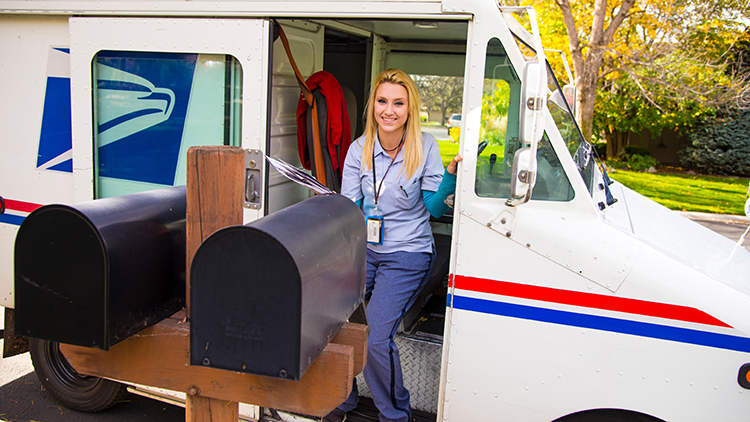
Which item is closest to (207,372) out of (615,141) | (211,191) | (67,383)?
(211,191)

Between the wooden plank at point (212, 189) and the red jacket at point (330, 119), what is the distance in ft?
5.35

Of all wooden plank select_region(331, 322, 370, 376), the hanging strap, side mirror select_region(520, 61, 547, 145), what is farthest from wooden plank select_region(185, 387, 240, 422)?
the hanging strap

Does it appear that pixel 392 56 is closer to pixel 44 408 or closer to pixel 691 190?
pixel 44 408

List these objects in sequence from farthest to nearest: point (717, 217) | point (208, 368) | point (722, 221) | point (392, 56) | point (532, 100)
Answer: point (717, 217), point (722, 221), point (392, 56), point (532, 100), point (208, 368)

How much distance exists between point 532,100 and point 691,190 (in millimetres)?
14263

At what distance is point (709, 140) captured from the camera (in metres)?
18.0

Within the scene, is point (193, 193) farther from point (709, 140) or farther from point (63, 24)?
point (709, 140)

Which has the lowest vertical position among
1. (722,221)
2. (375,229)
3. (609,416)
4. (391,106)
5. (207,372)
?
(722,221)

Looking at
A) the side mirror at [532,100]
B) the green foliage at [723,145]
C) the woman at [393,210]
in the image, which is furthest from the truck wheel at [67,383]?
the green foliage at [723,145]

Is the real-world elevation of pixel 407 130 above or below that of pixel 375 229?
above

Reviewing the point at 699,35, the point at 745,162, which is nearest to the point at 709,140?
the point at 745,162

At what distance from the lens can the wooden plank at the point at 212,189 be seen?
162cm

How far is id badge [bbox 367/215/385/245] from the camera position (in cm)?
281

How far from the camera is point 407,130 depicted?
2.89 m
